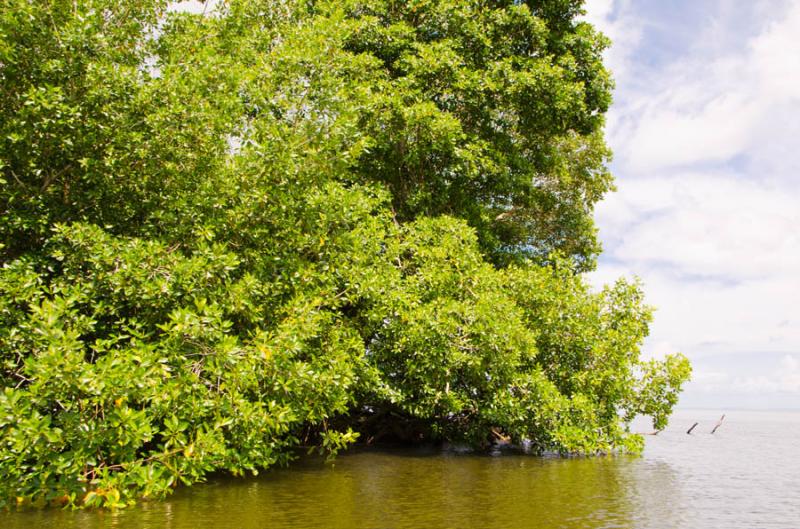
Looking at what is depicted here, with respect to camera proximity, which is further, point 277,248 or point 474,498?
point 277,248

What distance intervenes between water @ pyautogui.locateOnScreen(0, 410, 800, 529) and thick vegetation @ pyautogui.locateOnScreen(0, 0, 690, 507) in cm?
85

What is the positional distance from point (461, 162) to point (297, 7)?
8.45 m

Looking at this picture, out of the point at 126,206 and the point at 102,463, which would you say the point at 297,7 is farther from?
the point at 102,463

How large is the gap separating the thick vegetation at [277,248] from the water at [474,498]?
850 mm

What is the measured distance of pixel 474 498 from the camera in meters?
12.6

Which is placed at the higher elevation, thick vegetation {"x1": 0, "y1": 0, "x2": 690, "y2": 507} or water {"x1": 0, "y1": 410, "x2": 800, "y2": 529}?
thick vegetation {"x1": 0, "y1": 0, "x2": 690, "y2": 507}

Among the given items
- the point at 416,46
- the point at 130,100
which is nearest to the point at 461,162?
the point at 416,46

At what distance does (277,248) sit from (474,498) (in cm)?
770

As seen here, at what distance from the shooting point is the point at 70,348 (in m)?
10.6

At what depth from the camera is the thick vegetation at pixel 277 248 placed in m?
11.8

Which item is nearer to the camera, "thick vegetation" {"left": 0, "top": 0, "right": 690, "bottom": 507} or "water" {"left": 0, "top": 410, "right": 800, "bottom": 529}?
"water" {"left": 0, "top": 410, "right": 800, "bottom": 529}

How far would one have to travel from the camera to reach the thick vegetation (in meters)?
11.8

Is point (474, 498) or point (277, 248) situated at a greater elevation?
point (277, 248)

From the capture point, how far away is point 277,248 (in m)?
15.1
